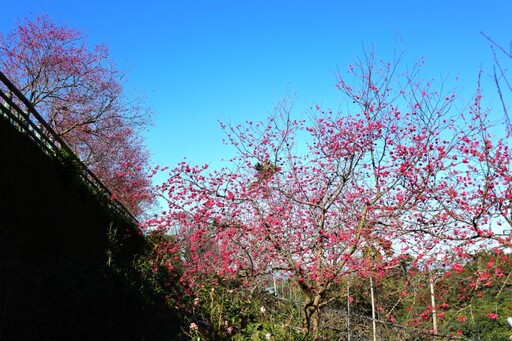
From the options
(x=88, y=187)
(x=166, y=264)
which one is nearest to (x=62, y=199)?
(x=88, y=187)

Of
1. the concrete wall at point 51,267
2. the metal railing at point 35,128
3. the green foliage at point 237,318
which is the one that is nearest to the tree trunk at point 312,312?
the green foliage at point 237,318

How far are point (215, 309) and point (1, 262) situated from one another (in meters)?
2.79

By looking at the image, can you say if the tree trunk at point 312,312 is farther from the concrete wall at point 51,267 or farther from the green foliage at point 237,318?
the concrete wall at point 51,267

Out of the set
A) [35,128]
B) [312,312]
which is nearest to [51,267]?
[35,128]

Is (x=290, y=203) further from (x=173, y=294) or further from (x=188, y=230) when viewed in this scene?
(x=173, y=294)

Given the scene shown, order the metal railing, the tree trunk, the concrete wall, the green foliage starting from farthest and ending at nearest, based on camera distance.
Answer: the tree trunk, the metal railing, the green foliage, the concrete wall

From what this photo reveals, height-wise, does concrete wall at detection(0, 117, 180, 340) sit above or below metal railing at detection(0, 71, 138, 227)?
below

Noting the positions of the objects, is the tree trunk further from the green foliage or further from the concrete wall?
the concrete wall

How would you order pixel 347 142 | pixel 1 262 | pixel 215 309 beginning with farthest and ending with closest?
pixel 347 142 < pixel 215 309 < pixel 1 262

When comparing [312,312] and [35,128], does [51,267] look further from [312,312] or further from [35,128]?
[312,312]

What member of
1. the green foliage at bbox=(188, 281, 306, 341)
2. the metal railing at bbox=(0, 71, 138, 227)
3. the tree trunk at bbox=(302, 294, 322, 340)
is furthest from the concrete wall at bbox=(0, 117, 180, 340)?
the tree trunk at bbox=(302, 294, 322, 340)

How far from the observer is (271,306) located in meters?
8.49

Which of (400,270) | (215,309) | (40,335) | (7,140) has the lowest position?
(40,335)

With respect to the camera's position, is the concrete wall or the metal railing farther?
the metal railing
